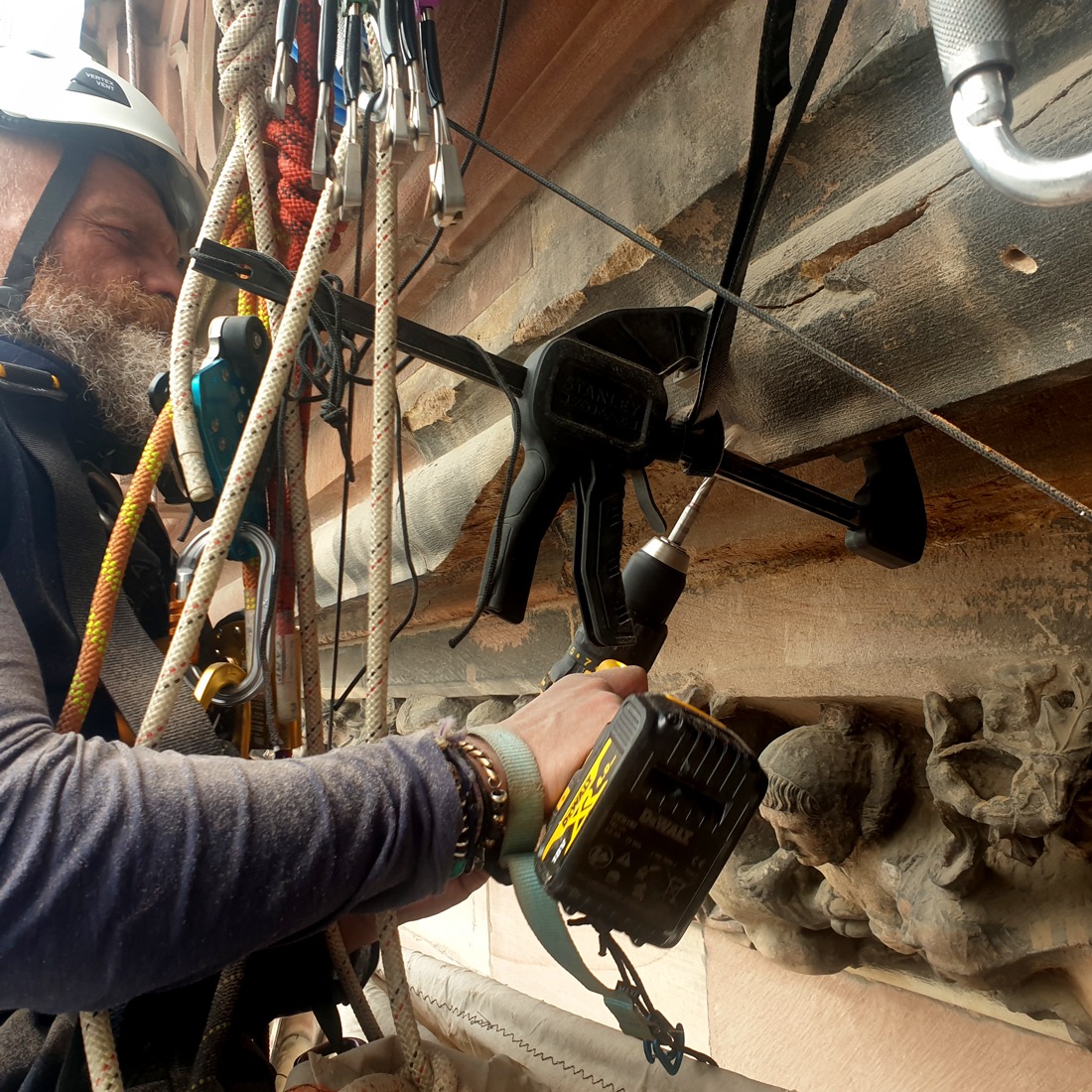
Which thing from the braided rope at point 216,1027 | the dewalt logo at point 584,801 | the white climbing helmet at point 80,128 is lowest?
the braided rope at point 216,1027

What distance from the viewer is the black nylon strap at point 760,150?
0.52 m

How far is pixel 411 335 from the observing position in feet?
2.10

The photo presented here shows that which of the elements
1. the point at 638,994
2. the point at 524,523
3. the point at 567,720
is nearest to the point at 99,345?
the point at 524,523

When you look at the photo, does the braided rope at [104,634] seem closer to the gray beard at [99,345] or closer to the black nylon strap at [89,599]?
the black nylon strap at [89,599]

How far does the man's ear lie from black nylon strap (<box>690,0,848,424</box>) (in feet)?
3.18

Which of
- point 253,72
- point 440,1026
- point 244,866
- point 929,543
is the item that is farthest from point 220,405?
point 440,1026

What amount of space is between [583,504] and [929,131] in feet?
1.30

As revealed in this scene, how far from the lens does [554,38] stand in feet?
3.20

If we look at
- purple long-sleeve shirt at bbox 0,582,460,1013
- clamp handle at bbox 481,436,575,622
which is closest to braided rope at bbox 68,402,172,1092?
purple long-sleeve shirt at bbox 0,582,460,1013

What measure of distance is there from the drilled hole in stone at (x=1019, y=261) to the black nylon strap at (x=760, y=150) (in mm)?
159

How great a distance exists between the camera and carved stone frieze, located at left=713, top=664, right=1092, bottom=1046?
0.68 meters

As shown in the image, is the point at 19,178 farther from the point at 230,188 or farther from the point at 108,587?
the point at 108,587

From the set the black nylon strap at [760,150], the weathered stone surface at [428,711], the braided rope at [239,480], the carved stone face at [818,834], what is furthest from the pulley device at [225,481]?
the weathered stone surface at [428,711]

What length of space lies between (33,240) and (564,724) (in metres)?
0.99
